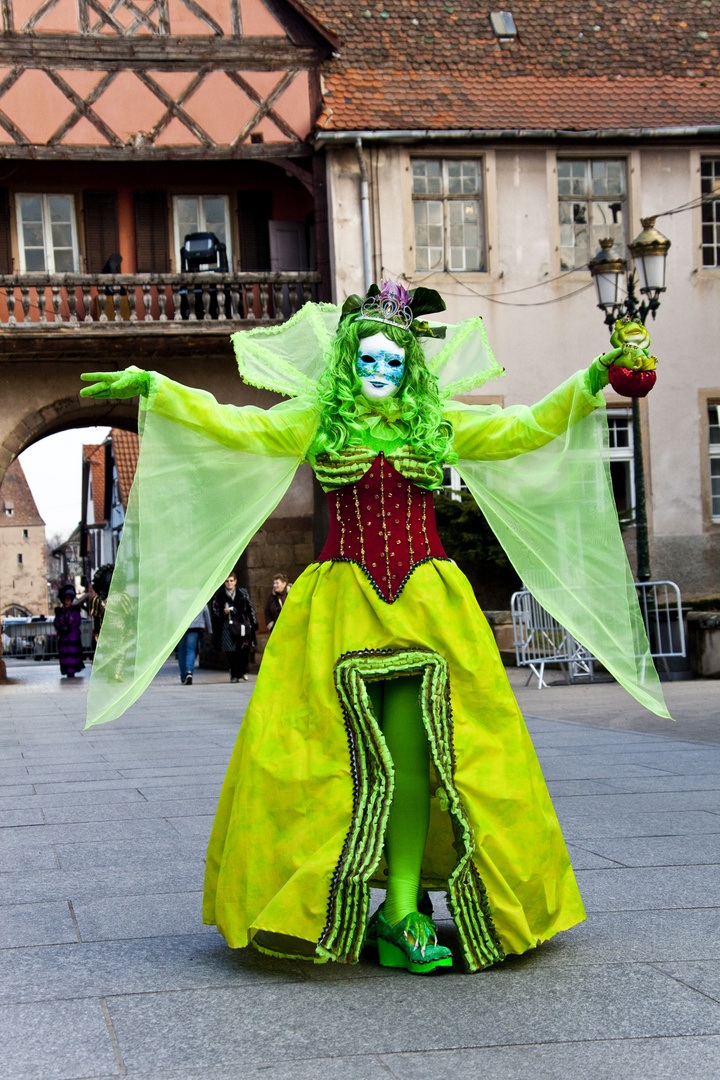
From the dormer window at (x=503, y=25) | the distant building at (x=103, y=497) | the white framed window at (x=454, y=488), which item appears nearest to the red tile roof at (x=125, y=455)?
the distant building at (x=103, y=497)

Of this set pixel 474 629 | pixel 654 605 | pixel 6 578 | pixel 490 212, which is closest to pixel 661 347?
pixel 490 212

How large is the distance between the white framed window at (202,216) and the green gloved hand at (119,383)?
18.3m

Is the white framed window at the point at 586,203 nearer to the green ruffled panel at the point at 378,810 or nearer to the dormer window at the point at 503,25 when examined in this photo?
the dormer window at the point at 503,25

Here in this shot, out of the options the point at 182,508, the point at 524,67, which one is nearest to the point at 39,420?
the point at 524,67

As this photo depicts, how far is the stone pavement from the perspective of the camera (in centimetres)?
316

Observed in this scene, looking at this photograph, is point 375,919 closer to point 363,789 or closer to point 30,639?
point 363,789

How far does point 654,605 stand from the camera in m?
15.1

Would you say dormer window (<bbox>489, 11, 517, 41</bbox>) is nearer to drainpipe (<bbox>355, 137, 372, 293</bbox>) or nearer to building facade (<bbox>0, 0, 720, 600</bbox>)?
building facade (<bbox>0, 0, 720, 600</bbox>)

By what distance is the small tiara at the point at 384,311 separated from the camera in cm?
443

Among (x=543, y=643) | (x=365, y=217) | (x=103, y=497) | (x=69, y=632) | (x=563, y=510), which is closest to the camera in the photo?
(x=563, y=510)

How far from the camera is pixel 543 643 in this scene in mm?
16109

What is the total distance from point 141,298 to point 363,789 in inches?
687

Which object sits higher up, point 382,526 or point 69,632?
point 382,526

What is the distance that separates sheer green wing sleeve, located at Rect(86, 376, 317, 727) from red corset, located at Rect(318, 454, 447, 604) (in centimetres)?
34
